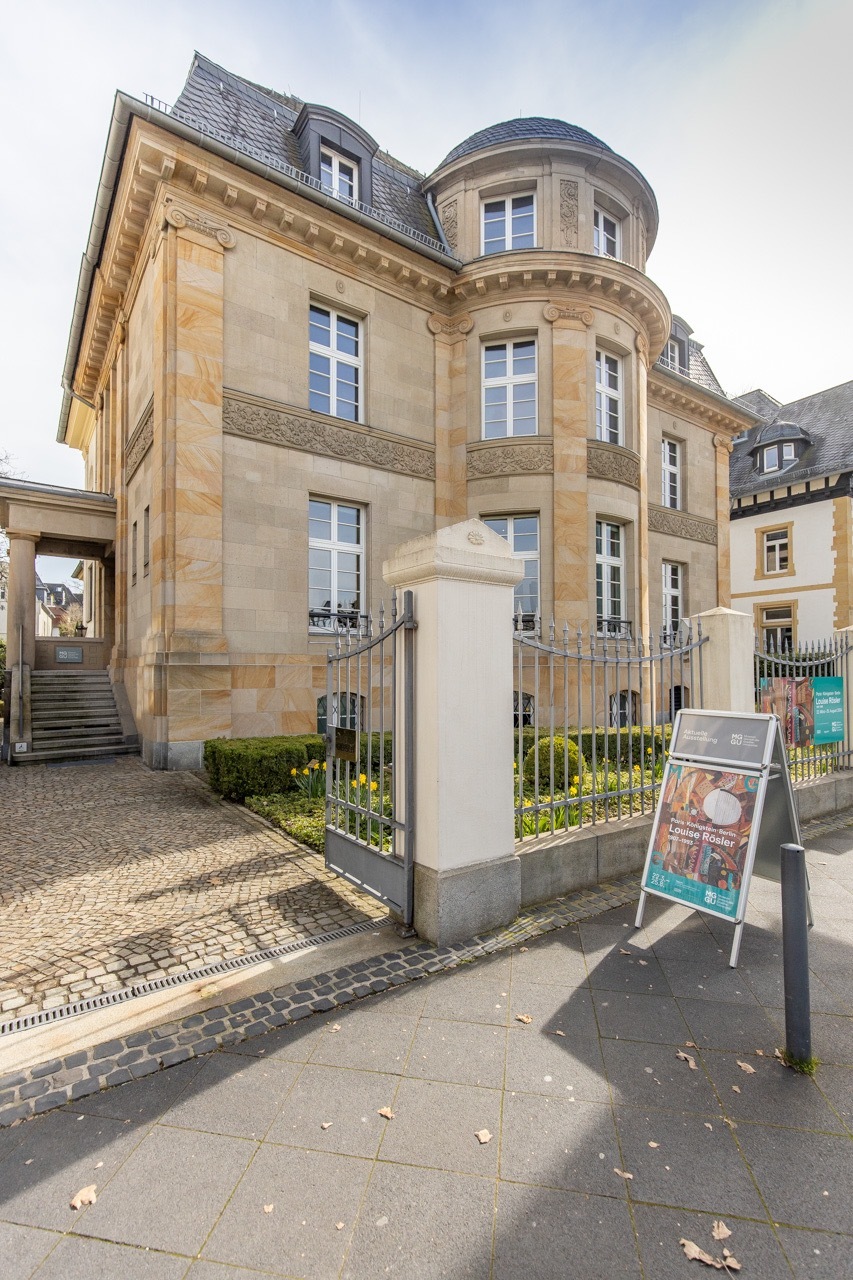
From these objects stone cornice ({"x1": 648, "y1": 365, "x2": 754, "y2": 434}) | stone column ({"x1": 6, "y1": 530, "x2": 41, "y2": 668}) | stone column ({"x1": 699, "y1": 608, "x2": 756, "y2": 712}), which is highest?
stone cornice ({"x1": 648, "y1": 365, "x2": 754, "y2": 434})

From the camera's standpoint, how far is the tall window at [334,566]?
1204 cm

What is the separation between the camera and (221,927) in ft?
13.8

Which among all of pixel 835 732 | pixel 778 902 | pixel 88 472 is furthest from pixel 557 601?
pixel 88 472

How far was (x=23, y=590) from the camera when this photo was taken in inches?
529

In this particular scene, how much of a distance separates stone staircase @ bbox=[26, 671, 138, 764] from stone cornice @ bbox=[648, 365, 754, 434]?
1614 centimetres

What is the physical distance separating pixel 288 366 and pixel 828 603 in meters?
22.8

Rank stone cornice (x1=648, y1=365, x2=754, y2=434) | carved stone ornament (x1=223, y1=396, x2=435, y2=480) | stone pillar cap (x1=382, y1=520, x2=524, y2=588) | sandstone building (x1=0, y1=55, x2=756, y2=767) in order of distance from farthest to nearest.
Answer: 1. stone cornice (x1=648, y1=365, x2=754, y2=434)
2. carved stone ornament (x1=223, y1=396, x2=435, y2=480)
3. sandstone building (x1=0, y1=55, x2=756, y2=767)
4. stone pillar cap (x1=382, y1=520, x2=524, y2=588)

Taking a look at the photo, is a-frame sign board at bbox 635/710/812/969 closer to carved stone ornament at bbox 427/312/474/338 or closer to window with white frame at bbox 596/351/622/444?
window with white frame at bbox 596/351/622/444

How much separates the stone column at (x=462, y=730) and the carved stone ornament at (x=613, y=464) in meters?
10.5

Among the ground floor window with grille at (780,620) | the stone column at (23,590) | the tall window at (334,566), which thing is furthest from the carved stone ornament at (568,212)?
the ground floor window with grille at (780,620)

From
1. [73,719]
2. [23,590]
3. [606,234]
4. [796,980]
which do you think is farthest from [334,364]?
[796,980]

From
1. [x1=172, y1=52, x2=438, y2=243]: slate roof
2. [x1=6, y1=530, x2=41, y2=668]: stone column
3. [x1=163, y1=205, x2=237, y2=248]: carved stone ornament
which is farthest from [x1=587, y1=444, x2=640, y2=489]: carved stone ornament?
[x1=6, y1=530, x2=41, y2=668]: stone column

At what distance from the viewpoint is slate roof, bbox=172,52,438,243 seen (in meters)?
11.2

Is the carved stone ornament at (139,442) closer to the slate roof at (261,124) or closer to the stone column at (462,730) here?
the slate roof at (261,124)
